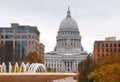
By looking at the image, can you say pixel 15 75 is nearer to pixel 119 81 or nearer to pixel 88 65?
pixel 88 65

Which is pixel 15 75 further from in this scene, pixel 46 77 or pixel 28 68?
pixel 28 68

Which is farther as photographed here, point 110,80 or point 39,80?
point 39,80

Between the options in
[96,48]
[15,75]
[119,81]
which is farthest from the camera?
[96,48]

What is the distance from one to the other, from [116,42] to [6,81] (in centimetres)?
6800

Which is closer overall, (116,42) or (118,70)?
(118,70)

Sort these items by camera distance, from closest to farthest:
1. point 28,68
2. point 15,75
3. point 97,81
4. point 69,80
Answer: point 97,81 → point 15,75 → point 69,80 → point 28,68

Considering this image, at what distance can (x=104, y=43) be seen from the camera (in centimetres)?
18100

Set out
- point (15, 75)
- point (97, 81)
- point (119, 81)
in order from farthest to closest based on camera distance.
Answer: point (15, 75) → point (97, 81) → point (119, 81)

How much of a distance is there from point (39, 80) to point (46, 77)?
Result: 606 centimetres

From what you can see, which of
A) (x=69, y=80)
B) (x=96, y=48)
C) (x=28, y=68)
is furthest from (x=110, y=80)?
(x=96, y=48)

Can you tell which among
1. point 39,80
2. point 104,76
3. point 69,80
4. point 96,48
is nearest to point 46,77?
point 39,80

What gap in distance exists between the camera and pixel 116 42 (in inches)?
7151

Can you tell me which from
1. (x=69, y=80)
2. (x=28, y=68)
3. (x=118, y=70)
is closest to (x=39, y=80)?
(x=69, y=80)

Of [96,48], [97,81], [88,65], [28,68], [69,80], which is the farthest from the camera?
[96,48]
